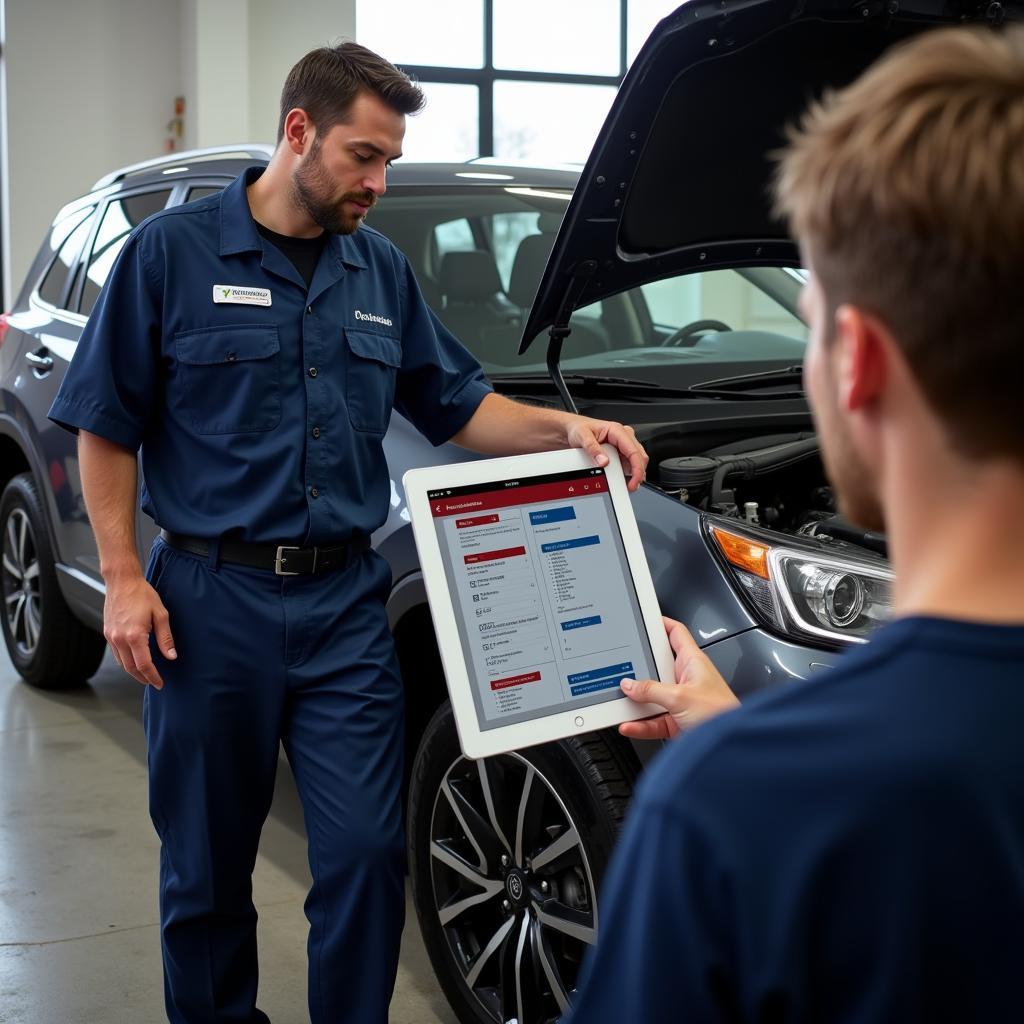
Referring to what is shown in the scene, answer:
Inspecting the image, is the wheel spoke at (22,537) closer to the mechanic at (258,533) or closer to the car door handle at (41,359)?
the car door handle at (41,359)

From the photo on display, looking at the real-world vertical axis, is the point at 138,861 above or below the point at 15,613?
below

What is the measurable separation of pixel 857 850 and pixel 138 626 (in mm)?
1632

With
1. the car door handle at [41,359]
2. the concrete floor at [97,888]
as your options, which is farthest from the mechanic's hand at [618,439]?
the car door handle at [41,359]

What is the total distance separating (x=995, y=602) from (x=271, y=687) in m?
1.62

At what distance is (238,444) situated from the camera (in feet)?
7.03

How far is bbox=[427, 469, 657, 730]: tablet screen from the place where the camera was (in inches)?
68.6

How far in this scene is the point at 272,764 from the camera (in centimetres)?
221

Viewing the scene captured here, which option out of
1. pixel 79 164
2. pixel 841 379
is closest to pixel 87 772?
pixel 841 379

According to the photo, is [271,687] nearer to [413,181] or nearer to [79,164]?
[413,181]

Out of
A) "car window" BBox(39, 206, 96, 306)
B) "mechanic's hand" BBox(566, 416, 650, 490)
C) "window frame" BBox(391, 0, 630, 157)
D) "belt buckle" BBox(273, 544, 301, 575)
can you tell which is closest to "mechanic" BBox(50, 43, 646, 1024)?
"belt buckle" BBox(273, 544, 301, 575)

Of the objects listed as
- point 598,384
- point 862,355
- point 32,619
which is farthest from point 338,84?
point 32,619

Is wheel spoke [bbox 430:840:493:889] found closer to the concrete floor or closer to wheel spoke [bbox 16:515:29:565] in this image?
the concrete floor

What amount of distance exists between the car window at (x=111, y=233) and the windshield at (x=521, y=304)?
36.8 inches

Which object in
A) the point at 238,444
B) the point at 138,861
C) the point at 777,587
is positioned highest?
the point at 238,444
